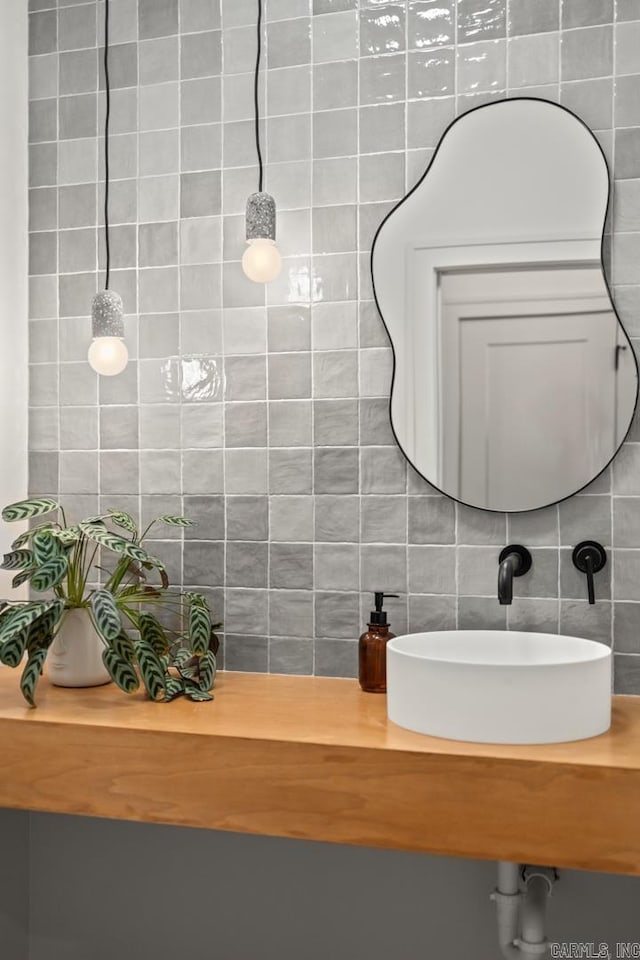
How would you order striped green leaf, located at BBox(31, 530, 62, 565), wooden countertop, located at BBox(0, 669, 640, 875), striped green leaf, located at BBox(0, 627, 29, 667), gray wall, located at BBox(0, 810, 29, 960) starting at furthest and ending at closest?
gray wall, located at BBox(0, 810, 29, 960)
striped green leaf, located at BBox(31, 530, 62, 565)
striped green leaf, located at BBox(0, 627, 29, 667)
wooden countertop, located at BBox(0, 669, 640, 875)

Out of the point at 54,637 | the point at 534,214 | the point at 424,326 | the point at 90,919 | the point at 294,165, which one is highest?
the point at 294,165

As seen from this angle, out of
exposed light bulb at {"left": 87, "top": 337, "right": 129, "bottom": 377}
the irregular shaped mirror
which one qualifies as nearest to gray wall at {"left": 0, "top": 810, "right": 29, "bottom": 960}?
exposed light bulb at {"left": 87, "top": 337, "right": 129, "bottom": 377}

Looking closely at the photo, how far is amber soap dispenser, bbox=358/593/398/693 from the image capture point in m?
1.73

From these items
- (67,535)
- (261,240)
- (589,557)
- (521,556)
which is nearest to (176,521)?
(67,535)

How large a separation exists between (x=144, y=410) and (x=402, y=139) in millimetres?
822

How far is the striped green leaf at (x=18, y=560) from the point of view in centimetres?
169

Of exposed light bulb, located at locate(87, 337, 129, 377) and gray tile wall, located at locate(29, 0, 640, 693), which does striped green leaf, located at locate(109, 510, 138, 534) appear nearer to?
gray tile wall, located at locate(29, 0, 640, 693)

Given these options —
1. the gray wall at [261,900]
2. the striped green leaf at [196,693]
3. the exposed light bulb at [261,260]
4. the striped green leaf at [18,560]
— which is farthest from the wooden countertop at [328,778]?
the exposed light bulb at [261,260]

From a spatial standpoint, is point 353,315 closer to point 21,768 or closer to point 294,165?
point 294,165

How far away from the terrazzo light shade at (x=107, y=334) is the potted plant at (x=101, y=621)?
32 cm

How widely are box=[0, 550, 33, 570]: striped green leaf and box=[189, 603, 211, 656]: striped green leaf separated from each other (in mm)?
335

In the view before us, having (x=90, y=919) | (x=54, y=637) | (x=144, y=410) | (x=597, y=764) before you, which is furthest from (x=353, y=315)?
(x=90, y=919)

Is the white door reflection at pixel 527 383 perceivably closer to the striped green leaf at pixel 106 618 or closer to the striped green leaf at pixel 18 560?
the striped green leaf at pixel 106 618

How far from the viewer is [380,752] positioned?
136cm
